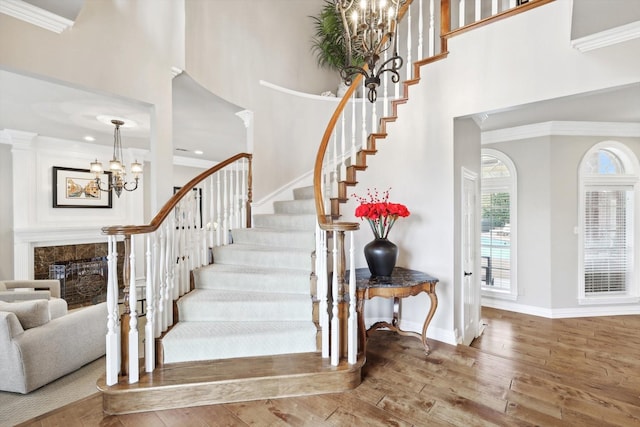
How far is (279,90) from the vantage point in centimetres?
443

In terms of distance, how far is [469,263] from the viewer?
354cm

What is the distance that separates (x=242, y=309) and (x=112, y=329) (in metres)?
0.93

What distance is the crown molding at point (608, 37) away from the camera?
6.93 ft

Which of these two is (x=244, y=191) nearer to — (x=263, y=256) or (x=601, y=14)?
(x=263, y=256)

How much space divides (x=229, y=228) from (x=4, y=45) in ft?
7.64

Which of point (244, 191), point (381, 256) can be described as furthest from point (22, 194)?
point (381, 256)

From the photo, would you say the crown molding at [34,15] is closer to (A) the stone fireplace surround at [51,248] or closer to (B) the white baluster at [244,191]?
(B) the white baluster at [244,191]

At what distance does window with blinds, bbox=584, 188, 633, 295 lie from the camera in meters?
4.51

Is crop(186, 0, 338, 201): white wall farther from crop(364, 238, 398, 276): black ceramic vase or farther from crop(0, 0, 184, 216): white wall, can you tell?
crop(364, 238, 398, 276): black ceramic vase

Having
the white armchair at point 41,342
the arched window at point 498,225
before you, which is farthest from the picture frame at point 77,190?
the arched window at point 498,225

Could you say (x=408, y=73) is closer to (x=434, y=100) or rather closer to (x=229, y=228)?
(x=434, y=100)

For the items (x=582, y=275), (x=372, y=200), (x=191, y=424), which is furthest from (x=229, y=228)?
(x=582, y=275)

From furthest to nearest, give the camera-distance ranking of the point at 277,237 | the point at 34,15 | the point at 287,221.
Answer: the point at 287,221 → the point at 277,237 → the point at 34,15

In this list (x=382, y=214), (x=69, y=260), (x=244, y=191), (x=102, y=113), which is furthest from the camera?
(x=69, y=260)
